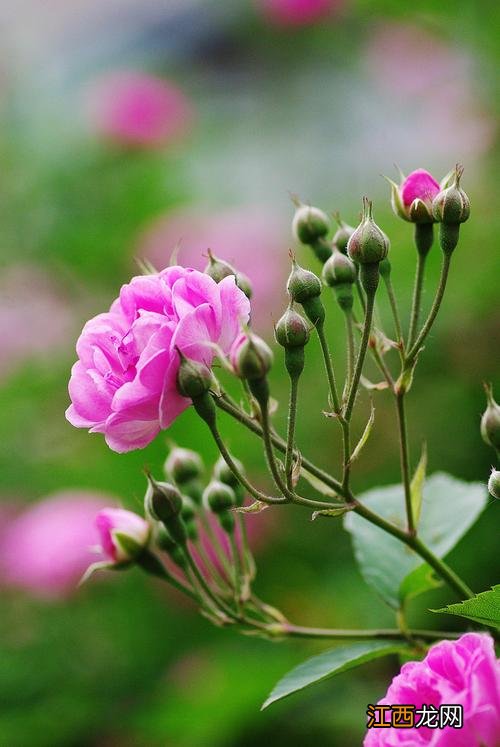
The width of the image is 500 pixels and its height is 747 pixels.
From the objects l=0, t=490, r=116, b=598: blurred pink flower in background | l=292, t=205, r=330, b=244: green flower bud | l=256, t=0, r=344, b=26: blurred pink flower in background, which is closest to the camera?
l=292, t=205, r=330, b=244: green flower bud

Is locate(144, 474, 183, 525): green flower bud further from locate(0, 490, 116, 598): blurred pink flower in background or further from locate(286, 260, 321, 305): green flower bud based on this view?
locate(0, 490, 116, 598): blurred pink flower in background

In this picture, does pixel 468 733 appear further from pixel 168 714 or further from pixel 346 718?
pixel 168 714

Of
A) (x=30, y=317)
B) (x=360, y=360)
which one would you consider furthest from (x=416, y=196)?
(x=30, y=317)

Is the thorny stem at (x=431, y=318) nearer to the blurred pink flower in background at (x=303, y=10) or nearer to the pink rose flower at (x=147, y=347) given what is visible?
the pink rose flower at (x=147, y=347)

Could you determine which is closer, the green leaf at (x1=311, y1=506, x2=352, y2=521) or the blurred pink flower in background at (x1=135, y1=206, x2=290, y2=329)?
the green leaf at (x1=311, y1=506, x2=352, y2=521)

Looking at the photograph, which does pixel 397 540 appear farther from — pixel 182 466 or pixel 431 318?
pixel 431 318

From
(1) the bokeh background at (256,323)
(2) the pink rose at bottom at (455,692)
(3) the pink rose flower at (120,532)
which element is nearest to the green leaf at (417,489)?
(2) the pink rose at bottom at (455,692)

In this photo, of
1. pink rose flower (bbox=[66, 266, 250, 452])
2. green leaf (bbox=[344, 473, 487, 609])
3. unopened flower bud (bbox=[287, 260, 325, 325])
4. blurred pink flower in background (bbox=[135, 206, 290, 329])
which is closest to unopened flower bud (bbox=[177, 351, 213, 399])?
pink rose flower (bbox=[66, 266, 250, 452])
